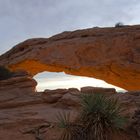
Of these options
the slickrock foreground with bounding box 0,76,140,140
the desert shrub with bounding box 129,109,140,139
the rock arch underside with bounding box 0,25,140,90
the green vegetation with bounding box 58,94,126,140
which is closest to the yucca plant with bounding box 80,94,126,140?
the green vegetation with bounding box 58,94,126,140

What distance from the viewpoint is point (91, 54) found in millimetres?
26375

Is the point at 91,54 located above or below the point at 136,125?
above

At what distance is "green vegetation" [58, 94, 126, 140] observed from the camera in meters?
11.5

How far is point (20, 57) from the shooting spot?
2884 cm

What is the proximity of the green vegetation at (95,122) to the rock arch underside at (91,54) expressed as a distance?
13120mm

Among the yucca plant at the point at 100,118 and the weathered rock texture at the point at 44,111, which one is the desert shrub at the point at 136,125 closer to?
the weathered rock texture at the point at 44,111

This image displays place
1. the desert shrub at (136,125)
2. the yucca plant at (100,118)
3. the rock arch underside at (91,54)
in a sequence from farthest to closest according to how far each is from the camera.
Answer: the rock arch underside at (91,54), the desert shrub at (136,125), the yucca plant at (100,118)

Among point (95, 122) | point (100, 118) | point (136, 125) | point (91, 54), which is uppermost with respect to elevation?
point (91, 54)

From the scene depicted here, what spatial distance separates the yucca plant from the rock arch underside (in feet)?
42.9

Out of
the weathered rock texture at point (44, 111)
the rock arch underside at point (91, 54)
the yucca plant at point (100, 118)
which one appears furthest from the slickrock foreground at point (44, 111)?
the rock arch underside at point (91, 54)

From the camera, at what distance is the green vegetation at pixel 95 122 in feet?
37.6

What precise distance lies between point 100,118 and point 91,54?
15103mm

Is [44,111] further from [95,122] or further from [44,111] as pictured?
[95,122]

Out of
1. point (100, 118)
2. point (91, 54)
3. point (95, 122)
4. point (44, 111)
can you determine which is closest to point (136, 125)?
point (100, 118)
